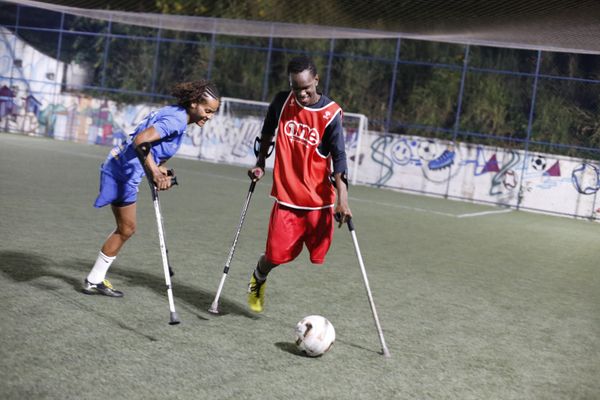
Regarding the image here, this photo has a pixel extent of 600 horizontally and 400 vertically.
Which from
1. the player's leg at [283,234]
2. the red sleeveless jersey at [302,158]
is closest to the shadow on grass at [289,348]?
the player's leg at [283,234]

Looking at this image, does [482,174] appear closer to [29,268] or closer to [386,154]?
[386,154]

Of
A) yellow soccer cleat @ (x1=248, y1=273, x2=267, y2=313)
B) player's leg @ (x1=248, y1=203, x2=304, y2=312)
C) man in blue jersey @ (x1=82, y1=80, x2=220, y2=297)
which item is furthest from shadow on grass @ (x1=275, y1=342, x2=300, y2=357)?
man in blue jersey @ (x1=82, y1=80, x2=220, y2=297)

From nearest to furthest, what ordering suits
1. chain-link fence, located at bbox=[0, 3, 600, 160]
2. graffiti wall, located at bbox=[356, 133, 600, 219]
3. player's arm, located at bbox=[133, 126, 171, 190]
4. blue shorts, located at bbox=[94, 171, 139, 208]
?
1. player's arm, located at bbox=[133, 126, 171, 190]
2. blue shorts, located at bbox=[94, 171, 139, 208]
3. graffiti wall, located at bbox=[356, 133, 600, 219]
4. chain-link fence, located at bbox=[0, 3, 600, 160]

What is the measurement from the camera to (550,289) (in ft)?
25.4

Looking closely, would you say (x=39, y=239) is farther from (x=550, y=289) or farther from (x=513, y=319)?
(x=550, y=289)

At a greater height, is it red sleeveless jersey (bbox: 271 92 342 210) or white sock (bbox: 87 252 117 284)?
red sleeveless jersey (bbox: 271 92 342 210)

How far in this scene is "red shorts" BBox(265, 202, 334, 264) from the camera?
519 cm

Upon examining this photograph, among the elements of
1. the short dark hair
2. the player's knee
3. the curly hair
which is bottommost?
the player's knee

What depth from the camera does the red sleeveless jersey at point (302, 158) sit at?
16.6 feet

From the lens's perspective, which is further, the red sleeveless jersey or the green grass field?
the red sleeveless jersey

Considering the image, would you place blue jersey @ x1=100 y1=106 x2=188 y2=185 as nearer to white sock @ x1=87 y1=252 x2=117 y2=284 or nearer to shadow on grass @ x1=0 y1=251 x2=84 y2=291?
white sock @ x1=87 y1=252 x2=117 y2=284

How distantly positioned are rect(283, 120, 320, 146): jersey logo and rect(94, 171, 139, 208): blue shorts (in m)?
1.17

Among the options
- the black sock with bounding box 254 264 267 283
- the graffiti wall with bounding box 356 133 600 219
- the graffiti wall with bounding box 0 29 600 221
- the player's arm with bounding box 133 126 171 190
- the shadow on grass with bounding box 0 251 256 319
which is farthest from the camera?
the graffiti wall with bounding box 0 29 600 221

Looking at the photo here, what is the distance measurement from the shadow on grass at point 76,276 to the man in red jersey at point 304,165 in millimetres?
660
